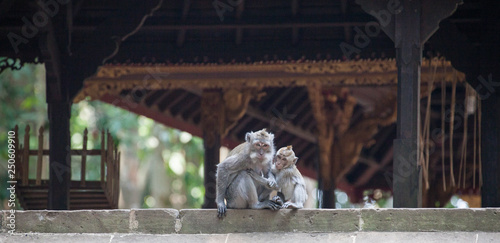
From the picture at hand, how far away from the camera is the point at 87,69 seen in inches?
460

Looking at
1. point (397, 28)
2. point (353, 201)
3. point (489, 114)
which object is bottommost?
point (353, 201)

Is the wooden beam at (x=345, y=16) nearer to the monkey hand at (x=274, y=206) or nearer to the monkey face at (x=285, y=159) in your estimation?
the monkey face at (x=285, y=159)

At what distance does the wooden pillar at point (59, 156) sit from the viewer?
37.8 feet

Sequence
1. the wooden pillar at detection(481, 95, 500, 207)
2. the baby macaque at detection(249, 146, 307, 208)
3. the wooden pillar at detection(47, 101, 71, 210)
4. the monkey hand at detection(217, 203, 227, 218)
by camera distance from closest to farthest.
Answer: the monkey hand at detection(217, 203, 227, 218)
the baby macaque at detection(249, 146, 307, 208)
the wooden pillar at detection(481, 95, 500, 207)
the wooden pillar at detection(47, 101, 71, 210)

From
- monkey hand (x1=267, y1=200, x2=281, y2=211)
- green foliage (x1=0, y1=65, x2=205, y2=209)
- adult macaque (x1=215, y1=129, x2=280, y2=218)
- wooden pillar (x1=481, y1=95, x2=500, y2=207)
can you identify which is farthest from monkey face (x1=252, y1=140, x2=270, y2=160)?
green foliage (x1=0, y1=65, x2=205, y2=209)

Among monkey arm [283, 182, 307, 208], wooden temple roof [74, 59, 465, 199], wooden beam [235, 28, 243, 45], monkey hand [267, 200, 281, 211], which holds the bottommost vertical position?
monkey hand [267, 200, 281, 211]

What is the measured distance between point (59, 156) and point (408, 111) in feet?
13.2

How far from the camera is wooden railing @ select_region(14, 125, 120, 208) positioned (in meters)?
12.0

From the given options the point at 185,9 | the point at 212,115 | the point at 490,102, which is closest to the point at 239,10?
the point at 185,9

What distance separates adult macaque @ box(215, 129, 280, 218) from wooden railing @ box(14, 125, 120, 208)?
2.99 meters

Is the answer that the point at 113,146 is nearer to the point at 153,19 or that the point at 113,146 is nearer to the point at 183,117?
the point at 153,19

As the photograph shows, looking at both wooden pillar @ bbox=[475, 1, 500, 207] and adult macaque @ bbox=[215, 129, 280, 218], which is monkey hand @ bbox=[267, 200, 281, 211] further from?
wooden pillar @ bbox=[475, 1, 500, 207]

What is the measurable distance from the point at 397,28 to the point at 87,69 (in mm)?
3656

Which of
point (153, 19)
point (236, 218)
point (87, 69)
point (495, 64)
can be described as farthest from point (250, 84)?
point (236, 218)
